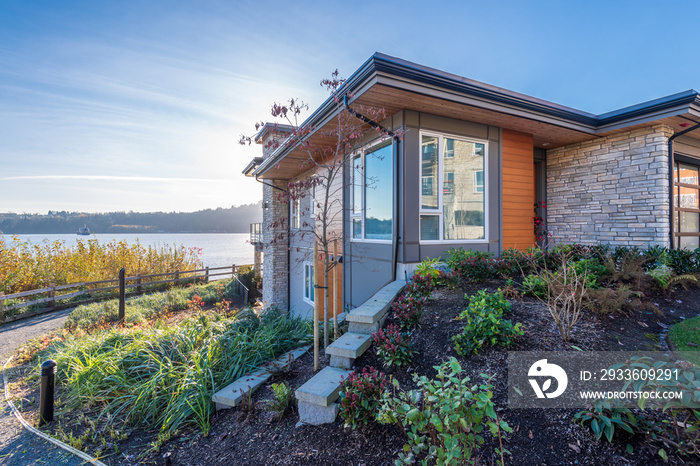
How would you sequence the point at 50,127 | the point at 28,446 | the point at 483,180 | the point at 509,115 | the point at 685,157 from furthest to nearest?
the point at 50,127, the point at 685,157, the point at 483,180, the point at 509,115, the point at 28,446

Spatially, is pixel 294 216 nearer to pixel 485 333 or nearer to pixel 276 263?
pixel 276 263

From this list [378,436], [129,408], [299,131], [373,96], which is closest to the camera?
[378,436]

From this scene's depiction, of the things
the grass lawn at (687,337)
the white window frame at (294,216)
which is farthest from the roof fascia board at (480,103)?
the white window frame at (294,216)

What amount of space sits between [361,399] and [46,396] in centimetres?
386

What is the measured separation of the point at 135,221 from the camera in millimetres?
41031

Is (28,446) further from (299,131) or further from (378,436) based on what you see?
(299,131)

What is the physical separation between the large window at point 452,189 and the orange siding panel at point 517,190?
2.02ft

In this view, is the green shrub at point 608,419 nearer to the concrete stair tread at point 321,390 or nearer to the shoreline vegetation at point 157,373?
the concrete stair tread at point 321,390

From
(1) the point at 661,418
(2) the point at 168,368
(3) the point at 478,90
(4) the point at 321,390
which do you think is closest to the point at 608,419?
(1) the point at 661,418

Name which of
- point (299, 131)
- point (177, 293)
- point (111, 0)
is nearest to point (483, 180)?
point (299, 131)

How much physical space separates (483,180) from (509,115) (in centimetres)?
119

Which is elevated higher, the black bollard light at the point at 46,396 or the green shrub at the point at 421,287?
the green shrub at the point at 421,287

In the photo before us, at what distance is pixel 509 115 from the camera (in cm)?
529

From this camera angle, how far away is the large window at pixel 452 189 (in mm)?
5270
